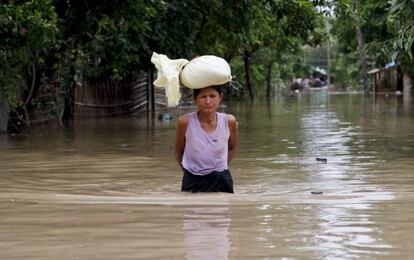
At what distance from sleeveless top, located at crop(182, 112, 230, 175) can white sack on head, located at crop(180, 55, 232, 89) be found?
1.10ft

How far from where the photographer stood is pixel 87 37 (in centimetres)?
1802

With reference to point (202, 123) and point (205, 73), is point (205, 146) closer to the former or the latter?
point (202, 123)

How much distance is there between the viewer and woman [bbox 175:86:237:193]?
6.63 metres

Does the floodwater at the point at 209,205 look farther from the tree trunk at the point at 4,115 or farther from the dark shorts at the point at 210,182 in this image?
the tree trunk at the point at 4,115

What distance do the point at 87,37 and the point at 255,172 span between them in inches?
355

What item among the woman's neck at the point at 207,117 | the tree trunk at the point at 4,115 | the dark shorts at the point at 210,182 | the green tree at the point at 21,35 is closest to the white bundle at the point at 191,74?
the woman's neck at the point at 207,117

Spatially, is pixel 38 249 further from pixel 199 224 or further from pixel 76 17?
pixel 76 17

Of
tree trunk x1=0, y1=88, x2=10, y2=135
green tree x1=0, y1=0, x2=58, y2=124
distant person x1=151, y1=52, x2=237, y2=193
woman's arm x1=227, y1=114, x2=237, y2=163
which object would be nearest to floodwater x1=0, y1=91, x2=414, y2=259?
distant person x1=151, y1=52, x2=237, y2=193

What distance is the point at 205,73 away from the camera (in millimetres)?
6422

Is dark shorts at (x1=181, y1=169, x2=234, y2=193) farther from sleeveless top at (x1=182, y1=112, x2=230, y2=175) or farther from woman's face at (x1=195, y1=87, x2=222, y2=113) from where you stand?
woman's face at (x1=195, y1=87, x2=222, y2=113)

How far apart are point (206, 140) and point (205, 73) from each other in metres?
0.59

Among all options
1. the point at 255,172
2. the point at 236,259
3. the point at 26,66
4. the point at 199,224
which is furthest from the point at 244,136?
the point at 236,259

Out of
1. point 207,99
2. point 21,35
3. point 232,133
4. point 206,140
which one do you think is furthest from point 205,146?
point 21,35

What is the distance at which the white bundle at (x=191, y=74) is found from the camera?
6.43 metres
